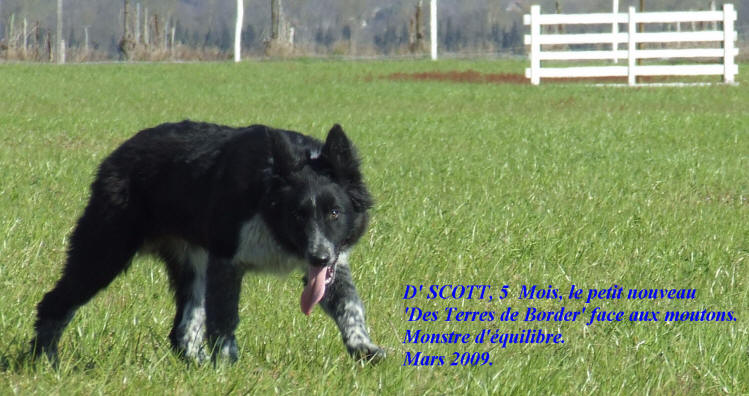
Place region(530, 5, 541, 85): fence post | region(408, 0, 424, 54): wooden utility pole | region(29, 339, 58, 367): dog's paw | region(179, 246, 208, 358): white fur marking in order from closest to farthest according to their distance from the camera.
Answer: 1. region(29, 339, 58, 367): dog's paw
2. region(179, 246, 208, 358): white fur marking
3. region(530, 5, 541, 85): fence post
4. region(408, 0, 424, 54): wooden utility pole

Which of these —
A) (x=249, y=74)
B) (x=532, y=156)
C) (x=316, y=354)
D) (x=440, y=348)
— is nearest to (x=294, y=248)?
(x=316, y=354)

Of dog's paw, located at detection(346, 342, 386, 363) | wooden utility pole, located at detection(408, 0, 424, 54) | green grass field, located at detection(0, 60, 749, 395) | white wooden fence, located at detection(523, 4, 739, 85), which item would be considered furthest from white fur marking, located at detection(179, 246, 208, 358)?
wooden utility pole, located at detection(408, 0, 424, 54)

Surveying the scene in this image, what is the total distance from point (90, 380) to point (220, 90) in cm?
2410

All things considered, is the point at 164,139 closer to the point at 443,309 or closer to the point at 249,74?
the point at 443,309

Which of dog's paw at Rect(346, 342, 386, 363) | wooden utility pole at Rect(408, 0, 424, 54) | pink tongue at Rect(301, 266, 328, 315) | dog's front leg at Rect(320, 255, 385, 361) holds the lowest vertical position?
dog's paw at Rect(346, 342, 386, 363)

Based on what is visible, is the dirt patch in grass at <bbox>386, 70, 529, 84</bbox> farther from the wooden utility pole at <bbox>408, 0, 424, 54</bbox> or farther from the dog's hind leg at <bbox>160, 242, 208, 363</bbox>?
the dog's hind leg at <bbox>160, 242, 208, 363</bbox>

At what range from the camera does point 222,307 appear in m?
4.91

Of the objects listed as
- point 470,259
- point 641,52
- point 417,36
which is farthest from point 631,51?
point 417,36

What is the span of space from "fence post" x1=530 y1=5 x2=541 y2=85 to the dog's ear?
28.3m

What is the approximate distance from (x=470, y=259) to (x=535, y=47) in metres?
26.6

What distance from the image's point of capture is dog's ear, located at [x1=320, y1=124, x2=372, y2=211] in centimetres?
492

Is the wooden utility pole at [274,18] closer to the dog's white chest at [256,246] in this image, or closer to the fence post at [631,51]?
the fence post at [631,51]

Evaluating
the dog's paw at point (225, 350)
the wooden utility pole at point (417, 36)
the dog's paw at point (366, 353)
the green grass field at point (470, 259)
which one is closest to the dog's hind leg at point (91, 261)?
the green grass field at point (470, 259)

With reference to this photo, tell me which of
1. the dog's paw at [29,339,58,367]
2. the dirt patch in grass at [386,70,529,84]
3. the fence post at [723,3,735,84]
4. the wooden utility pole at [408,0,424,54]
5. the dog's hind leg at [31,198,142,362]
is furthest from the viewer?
the wooden utility pole at [408,0,424,54]
